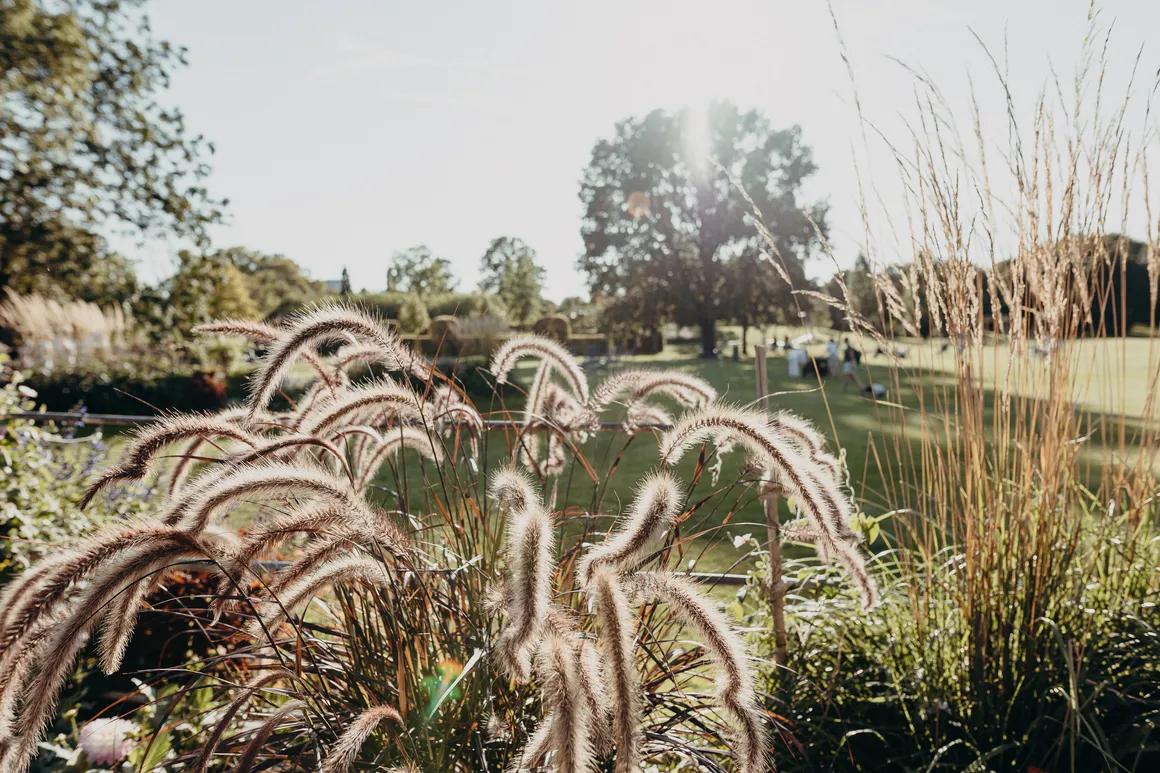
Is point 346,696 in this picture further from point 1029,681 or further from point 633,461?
point 633,461

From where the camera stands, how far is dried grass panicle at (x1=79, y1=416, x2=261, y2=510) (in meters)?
1.55

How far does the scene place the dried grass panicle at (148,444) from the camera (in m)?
1.55

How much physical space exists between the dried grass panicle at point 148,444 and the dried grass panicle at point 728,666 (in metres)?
0.99

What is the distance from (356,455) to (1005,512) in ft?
6.83

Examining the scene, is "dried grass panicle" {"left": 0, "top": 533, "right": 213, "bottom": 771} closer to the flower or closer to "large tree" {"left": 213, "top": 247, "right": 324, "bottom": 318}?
the flower

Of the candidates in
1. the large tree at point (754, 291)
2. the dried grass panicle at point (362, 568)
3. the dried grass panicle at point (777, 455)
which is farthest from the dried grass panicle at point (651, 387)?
the large tree at point (754, 291)

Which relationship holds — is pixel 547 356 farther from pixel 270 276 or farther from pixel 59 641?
pixel 270 276

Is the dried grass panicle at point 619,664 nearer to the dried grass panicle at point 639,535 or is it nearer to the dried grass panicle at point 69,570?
the dried grass panicle at point 639,535

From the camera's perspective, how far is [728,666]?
133 centimetres

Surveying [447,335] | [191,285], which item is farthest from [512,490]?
[191,285]

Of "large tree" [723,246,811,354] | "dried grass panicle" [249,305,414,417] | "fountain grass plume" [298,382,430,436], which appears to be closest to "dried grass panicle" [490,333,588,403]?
"fountain grass plume" [298,382,430,436]

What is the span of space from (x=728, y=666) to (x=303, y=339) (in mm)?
1083

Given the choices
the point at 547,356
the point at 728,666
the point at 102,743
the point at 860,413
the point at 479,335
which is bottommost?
the point at 860,413

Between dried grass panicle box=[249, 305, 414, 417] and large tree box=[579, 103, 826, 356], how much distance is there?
32938 millimetres
